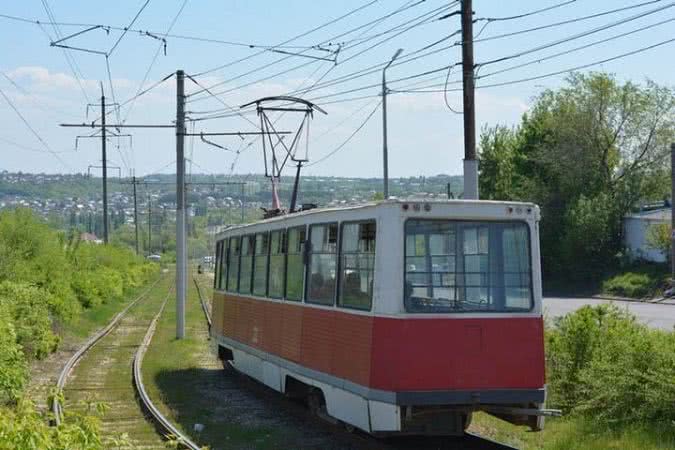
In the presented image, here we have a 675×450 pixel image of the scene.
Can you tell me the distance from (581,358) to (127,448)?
30.5ft

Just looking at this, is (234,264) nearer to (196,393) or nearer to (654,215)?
(196,393)

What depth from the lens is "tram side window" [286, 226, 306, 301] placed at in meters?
14.2

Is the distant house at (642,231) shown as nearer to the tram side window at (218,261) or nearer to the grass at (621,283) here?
the grass at (621,283)

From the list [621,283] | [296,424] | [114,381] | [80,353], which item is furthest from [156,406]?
[621,283]

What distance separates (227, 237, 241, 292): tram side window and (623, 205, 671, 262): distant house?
3488cm

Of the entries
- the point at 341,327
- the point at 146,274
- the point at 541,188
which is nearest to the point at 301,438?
the point at 341,327

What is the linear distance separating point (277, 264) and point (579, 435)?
521cm

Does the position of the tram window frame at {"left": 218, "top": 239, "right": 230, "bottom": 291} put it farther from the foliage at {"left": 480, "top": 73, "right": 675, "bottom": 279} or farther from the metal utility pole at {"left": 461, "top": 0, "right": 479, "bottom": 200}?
the foliage at {"left": 480, "top": 73, "right": 675, "bottom": 279}

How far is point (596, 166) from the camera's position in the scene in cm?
5609

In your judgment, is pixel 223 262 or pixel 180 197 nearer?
pixel 223 262

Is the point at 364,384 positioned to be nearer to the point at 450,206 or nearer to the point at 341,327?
the point at 341,327

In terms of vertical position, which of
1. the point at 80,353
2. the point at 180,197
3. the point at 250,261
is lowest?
the point at 80,353

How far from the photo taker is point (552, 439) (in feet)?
41.3

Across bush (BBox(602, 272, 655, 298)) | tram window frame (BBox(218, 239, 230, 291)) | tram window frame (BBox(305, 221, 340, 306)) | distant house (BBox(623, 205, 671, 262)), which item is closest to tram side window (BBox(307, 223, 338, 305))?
tram window frame (BBox(305, 221, 340, 306))
